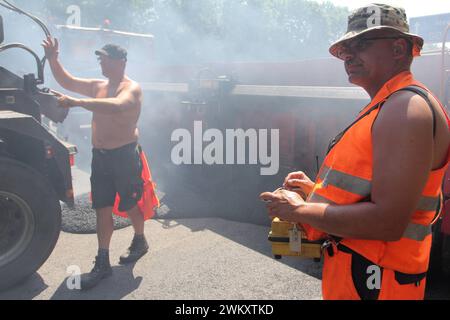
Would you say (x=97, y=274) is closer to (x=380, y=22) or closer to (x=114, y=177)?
(x=114, y=177)

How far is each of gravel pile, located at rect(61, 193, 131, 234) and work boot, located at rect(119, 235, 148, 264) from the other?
2.53ft

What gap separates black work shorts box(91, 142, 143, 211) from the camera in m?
3.38

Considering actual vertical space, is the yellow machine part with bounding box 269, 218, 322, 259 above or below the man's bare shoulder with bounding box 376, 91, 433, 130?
below

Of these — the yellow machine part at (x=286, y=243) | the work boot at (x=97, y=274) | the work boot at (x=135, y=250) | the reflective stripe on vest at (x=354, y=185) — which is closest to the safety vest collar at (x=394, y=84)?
the reflective stripe on vest at (x=354, y=185)

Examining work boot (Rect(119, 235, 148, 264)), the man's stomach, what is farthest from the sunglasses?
work boot (Rect(119, 235, 148, 264))

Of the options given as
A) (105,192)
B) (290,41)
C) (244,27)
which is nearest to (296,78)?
(105,192)

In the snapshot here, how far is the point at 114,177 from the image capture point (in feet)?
11.2

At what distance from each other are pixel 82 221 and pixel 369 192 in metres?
3.78

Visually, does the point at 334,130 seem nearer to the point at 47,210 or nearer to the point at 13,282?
the point at 47,210

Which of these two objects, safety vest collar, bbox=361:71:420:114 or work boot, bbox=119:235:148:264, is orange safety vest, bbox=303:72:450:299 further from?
work boot, bbox=119:235:148:264

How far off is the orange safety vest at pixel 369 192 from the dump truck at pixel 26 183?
244 centimetres
